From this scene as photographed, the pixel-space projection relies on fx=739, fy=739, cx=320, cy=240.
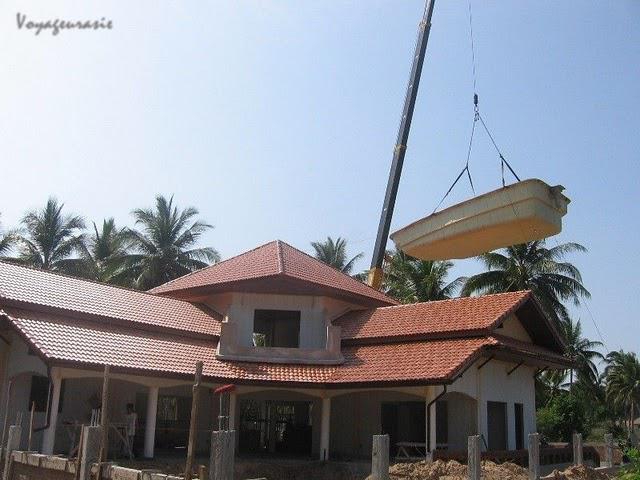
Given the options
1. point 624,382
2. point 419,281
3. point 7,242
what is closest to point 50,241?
point 7,242

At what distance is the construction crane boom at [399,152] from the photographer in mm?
25945

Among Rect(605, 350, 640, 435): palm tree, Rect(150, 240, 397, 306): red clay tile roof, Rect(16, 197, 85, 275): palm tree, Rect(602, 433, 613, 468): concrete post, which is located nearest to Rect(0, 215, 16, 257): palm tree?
Rect(16, 197, 85, 275): palm tree

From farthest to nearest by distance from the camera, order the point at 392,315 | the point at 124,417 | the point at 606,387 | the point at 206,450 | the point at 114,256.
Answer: the point at 606,387 < the point at 114,256 < the point at 392,315 < the point at 206,450 < the point at 124,417

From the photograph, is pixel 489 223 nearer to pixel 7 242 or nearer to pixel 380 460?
pixel 380 460

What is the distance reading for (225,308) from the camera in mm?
22781

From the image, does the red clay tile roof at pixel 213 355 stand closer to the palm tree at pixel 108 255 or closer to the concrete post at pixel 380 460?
the concrete post at pixel 380 460

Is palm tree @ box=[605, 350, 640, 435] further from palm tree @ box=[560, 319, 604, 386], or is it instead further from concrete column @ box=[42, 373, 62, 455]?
concrete column @ box=[42, 373, 62, 455]

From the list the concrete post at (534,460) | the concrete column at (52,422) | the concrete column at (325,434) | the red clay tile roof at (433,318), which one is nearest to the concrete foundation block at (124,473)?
the concrete column at (52,422)

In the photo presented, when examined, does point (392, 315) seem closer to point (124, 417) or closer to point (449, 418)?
point (449, 418)

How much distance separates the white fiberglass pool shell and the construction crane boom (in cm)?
727

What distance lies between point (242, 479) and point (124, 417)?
3.81 metres

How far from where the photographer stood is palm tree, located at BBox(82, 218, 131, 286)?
3853 cm

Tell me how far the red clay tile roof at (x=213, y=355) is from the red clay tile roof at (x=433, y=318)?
1.12 feet

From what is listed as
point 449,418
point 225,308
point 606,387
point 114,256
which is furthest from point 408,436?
point 606,387
